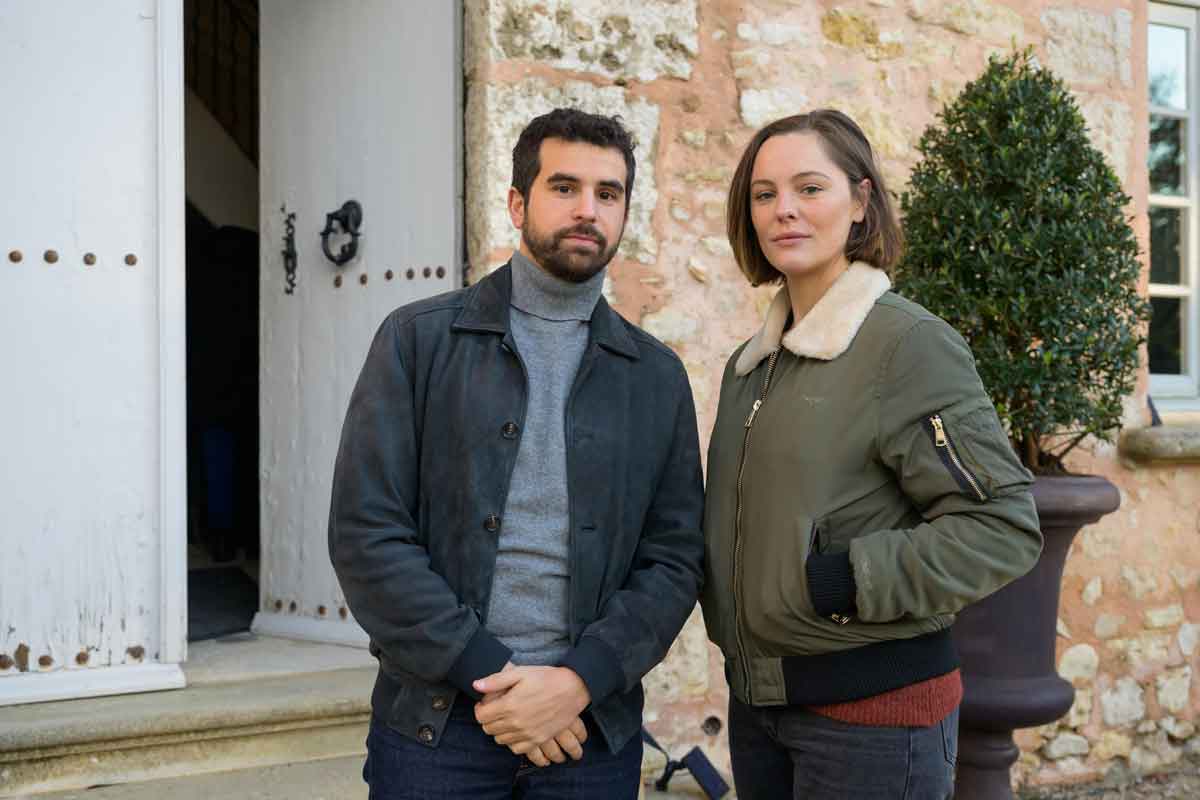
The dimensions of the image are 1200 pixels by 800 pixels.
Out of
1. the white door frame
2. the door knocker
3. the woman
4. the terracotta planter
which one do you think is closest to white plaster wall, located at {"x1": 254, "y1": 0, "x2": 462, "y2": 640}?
the door knocker

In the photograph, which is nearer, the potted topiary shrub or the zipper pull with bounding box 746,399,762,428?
the zipper pull with bounding box 746,399,762,428

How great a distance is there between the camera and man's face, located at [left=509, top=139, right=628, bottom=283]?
2.00 metres

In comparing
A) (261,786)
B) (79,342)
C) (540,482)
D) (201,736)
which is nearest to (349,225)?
(79,342)

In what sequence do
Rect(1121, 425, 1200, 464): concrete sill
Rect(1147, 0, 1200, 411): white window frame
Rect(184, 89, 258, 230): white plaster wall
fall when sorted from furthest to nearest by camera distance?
Rect(184, 89, 258, 230): white plaster wall, Rect(1147, 0, 1200, 411): white window frame, Rect(1121, 425, 1200, 464): concrete sill

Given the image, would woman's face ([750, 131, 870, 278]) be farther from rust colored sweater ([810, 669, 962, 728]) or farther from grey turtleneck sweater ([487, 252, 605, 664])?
rust colored sweater ([810, 669, 962, 728])

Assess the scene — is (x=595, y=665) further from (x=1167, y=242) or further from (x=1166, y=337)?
(x=1167, y=242)

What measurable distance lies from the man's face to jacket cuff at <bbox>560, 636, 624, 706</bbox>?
0.60 m

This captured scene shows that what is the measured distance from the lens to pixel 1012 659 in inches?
148

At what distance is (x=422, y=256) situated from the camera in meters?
3.73

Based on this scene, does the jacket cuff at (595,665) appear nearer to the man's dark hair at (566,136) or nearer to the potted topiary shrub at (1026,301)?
the man's dark hair at (566,136)

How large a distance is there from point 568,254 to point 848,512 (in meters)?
0.61

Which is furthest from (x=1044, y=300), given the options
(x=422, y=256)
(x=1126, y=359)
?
(x=422, y=256)

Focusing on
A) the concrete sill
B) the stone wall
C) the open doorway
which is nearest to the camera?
the stone wall

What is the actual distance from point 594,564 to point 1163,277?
4116 millimetres
